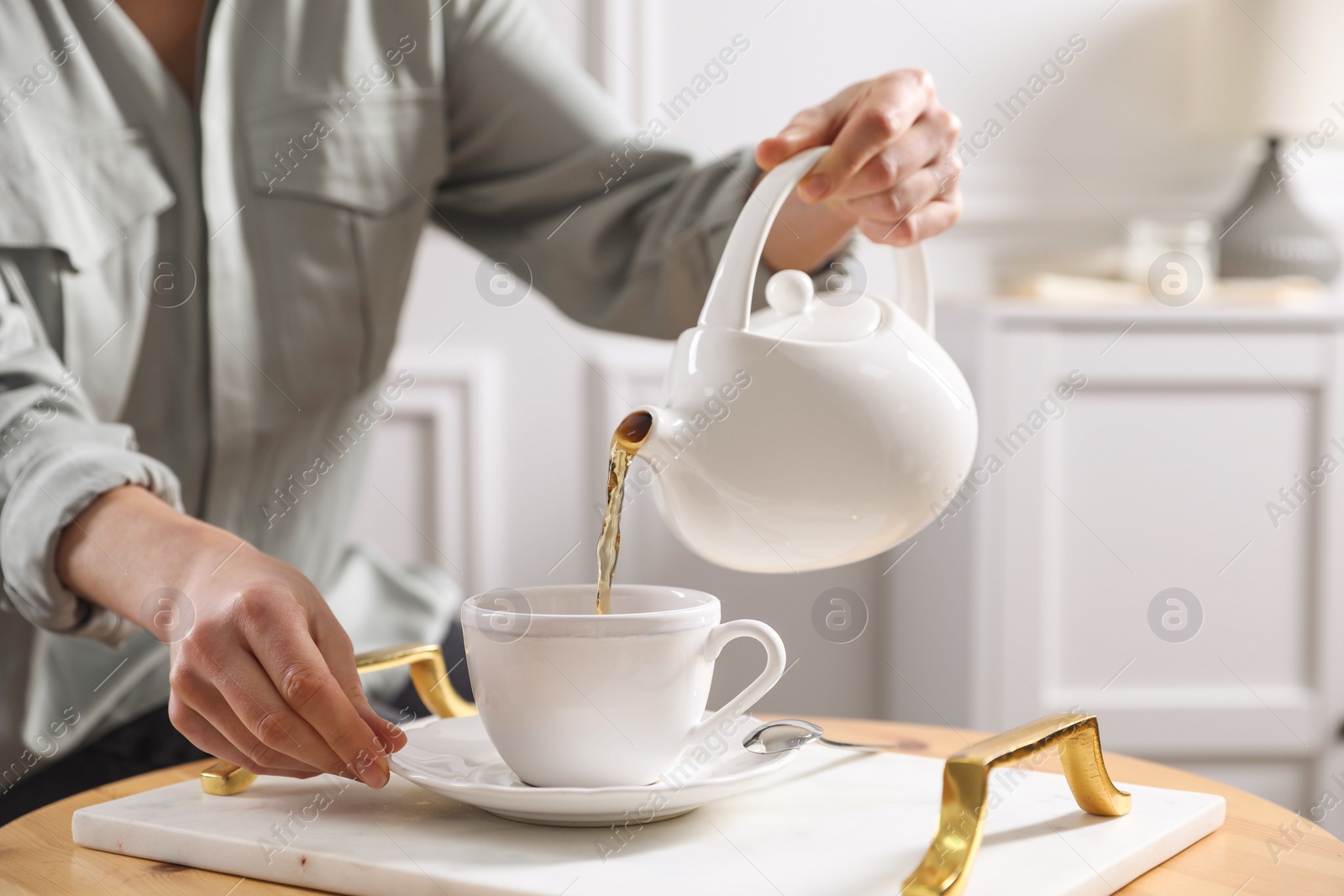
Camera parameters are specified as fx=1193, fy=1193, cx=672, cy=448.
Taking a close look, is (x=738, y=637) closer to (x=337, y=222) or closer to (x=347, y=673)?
(x=347, y=673)

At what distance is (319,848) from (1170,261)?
4.26 feet

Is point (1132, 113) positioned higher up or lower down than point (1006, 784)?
higher up

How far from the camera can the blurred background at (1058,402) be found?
134cm

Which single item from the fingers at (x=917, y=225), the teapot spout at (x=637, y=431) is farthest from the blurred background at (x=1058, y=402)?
the teapot spout at (x=637, y=431)

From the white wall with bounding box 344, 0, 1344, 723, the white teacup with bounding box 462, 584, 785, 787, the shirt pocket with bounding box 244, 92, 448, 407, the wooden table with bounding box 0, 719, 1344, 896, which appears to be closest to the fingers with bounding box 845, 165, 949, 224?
the white teacup with bounding box 462, 584, 785, 787

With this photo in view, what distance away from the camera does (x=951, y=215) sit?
26.2 inches

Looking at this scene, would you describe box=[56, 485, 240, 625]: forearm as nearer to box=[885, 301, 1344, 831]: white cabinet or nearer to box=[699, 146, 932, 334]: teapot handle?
box=[699, 146, 932, 334]: teapot handle

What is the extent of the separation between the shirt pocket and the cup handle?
0.57 meters

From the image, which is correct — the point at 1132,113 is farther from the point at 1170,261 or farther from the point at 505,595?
the point at 505,595

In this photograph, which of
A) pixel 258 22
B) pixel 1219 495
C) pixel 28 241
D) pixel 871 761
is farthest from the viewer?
pixel 1219 495

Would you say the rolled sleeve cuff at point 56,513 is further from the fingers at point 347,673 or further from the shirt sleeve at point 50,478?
the fingers at point 347,673

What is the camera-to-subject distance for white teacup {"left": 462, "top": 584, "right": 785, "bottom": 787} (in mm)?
495

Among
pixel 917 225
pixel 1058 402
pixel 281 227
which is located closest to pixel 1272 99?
pixel 1058 402

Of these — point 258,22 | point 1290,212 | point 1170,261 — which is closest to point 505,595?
point 258,22
